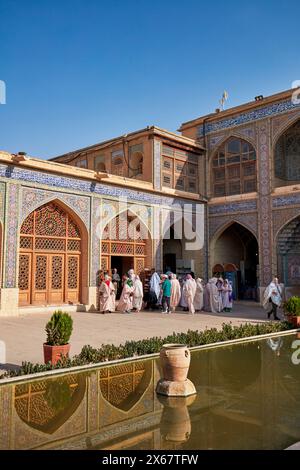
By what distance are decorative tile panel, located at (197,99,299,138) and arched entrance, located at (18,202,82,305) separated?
26.2 feet

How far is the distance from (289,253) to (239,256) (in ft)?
11.9

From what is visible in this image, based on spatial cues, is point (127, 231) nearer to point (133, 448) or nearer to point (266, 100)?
point (266, 100)

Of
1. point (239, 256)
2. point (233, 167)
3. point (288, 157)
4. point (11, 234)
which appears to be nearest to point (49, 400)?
point (11, 234)

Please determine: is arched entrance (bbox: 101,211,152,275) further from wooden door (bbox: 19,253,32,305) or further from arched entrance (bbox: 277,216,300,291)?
arched entrance (bbox: 277,216,300,291)

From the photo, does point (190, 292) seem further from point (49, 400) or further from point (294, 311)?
point (49, 400)

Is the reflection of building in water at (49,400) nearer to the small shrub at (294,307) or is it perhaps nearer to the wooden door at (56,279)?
the small shrub at (294,307)

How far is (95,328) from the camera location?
9.71 m

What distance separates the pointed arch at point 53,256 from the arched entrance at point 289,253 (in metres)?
7.48

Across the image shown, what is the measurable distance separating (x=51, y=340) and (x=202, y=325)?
5.35 meters

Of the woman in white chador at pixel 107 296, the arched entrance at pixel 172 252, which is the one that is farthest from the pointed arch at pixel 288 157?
the woman in white chador at pixel 107 296

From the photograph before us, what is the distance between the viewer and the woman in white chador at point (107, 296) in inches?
526

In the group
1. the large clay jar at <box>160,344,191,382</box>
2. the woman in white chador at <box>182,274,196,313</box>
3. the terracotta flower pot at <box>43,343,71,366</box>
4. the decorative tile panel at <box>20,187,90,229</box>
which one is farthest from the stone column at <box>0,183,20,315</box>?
the large clay jar at <box>160,344,191,382</box>

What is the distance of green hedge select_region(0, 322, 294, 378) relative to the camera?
5520 mm

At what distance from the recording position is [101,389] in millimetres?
4922
